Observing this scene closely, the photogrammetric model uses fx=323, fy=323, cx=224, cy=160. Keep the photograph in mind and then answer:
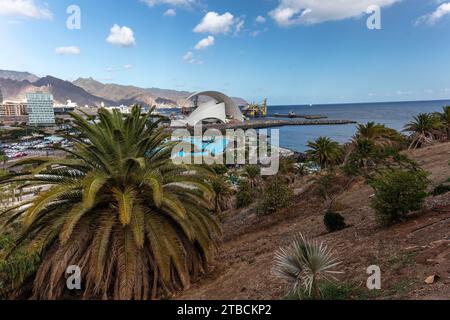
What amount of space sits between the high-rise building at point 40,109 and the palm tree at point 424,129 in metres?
145

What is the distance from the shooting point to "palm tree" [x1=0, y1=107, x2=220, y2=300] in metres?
6.82

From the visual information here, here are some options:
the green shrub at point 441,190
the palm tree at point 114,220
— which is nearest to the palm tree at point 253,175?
the green shrub at point 441,190

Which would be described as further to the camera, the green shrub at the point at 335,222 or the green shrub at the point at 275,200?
the green shrub at the point at 275,200

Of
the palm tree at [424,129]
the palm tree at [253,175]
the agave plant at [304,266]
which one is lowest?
the palm tree at [253,175]

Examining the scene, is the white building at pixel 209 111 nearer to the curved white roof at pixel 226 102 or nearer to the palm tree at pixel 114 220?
the curved white roof at pixel 226 102

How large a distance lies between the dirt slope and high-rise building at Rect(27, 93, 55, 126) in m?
152

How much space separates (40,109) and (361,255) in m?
180

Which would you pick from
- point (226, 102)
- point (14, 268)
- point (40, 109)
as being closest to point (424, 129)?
point (14, 268)

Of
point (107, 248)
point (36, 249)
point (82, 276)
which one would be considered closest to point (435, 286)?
point (107, 248)

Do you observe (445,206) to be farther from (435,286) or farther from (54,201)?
(54,201)

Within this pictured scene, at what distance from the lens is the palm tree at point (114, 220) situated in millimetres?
6824

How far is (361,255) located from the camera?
686cm

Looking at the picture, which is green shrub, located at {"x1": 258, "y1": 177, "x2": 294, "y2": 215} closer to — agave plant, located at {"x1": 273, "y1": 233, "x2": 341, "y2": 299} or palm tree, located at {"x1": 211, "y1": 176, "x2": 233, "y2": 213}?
palm tree, located at {"x1": 211, "y1": 176, "x2": 233, "y2": 213}

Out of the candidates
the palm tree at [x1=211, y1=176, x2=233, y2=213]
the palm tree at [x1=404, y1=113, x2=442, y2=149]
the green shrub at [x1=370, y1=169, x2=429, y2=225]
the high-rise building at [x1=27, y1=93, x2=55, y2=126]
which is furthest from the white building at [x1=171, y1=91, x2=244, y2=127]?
the green shrub at [x1=370, y1=169, x2=429, y2=225]
